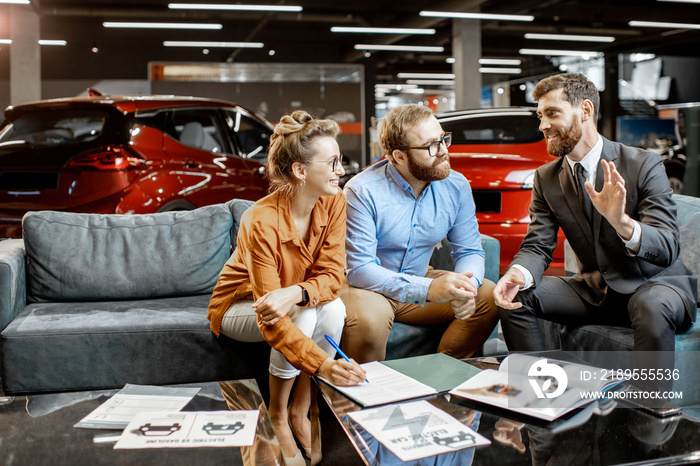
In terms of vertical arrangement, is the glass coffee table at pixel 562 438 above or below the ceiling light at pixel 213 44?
below

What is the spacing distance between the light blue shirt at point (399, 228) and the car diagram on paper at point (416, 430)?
0.80 metres

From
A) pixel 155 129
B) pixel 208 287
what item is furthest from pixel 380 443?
pixel 155 129

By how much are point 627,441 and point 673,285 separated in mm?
904

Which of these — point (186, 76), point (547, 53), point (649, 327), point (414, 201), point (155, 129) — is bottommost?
point (649, 327)

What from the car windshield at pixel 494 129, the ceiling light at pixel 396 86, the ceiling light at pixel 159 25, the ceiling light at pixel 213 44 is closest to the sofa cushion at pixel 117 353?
the car windshield at pixel 494 129

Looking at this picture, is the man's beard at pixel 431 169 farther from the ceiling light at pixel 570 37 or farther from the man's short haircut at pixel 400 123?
the ceiling light at pixel 570 37

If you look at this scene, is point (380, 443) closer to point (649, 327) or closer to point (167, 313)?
point (649, 327)

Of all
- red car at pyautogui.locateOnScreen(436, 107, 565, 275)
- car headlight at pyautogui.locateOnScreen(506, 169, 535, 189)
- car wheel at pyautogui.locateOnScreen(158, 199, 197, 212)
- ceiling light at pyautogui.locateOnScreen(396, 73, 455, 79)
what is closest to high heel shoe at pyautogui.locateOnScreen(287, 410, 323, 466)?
red car at pyautogui.locateOnScreen(436, 107, 565, 275)

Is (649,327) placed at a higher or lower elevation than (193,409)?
higher

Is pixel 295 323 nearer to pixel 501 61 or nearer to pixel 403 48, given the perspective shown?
pixel 403 48

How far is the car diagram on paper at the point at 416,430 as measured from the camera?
132cm

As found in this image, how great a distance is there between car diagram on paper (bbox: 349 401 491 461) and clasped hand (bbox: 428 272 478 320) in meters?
0.64

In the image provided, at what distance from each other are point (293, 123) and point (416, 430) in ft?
3.78

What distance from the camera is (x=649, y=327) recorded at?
1.97m
